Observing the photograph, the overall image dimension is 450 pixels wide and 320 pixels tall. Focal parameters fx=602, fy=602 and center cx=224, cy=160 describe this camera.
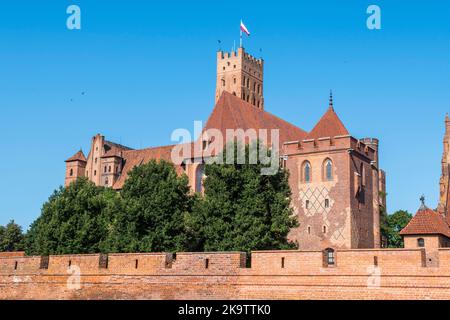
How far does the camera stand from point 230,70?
7856cm

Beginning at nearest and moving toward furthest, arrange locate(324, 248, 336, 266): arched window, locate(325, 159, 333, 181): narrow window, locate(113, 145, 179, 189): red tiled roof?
locate(324, 248, 336, 266): arched window, locate(325, 159, 333, 181): narrow window, locate(113, 145, 179, 189): red tiled roof

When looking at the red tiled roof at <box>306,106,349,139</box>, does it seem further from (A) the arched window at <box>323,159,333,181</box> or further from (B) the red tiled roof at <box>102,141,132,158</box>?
(B) the red tiled roof at <box>102,141,132,158</box>

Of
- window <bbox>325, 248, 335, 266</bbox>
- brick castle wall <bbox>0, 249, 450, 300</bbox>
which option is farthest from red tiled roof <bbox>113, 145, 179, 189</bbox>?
brick castle wall <bbox>0, 249, 450, 300</bbox>

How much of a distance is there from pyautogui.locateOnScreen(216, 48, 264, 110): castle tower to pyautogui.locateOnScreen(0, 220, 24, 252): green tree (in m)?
29.2

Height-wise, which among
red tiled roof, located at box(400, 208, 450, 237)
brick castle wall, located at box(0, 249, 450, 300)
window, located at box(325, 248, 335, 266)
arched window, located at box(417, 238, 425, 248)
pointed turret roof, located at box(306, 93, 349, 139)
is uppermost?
pointed turret roof, located at box(306, 93, 349, 139)

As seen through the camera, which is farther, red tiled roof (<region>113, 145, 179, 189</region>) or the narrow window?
red tiled roof (<region>113, 145, 179, 189</region>)

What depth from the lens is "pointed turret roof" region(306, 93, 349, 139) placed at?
42.4 m

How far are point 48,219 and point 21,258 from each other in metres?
11.1

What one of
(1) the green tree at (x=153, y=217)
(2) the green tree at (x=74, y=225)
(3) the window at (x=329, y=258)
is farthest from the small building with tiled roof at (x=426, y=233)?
(2) the green tree at (x=74, y=225)

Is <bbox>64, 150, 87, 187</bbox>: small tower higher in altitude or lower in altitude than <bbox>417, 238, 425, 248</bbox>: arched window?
higher

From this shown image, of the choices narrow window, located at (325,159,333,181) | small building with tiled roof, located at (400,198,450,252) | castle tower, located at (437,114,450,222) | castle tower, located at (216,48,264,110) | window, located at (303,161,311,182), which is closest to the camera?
small building with tiled roof, located at (400,198,450,252)

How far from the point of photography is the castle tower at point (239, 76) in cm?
7756

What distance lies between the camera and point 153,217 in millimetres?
31281

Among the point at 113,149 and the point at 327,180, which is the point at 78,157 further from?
the point at 327,180
